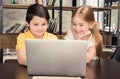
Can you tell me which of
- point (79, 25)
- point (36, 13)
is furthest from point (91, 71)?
point (36, 13)

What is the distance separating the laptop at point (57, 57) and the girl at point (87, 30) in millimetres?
608

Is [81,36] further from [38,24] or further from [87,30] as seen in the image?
[38,24]

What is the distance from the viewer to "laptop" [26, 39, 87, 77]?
1.16 meters

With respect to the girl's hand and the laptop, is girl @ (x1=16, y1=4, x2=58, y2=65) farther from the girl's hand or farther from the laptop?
A: the laptop

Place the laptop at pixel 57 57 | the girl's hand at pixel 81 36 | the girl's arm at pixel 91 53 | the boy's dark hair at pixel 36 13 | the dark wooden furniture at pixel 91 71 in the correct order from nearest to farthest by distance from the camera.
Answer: the laptop at pixel 57 57 < the dark wooden furniture at pixel 91 71 < the girl's arm at pixel 91 53 < the boy's dark hair at pixel 36 13 < the girl's hand at pixel 81 36

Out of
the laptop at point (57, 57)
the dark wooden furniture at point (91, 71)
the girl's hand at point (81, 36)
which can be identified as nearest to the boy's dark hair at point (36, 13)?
the girl's hand at point (81, 36)

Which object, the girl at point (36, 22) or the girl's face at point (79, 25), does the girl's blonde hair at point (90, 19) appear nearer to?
the girl's face at point (79, 25)

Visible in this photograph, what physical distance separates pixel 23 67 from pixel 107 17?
7.51 ft

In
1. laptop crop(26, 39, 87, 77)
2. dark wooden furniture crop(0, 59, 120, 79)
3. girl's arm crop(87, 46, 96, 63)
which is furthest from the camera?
girl's arm crop(87, 46, 96, 63)

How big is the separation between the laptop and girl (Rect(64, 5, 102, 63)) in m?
0.61

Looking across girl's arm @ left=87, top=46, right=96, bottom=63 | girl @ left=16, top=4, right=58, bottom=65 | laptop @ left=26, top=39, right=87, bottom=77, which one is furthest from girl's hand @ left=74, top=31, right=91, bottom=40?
laptop @ left=26, top=39, right=87, bottom=77

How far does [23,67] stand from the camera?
153cm

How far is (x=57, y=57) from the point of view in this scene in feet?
3.84

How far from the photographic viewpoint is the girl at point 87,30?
1889 mm
